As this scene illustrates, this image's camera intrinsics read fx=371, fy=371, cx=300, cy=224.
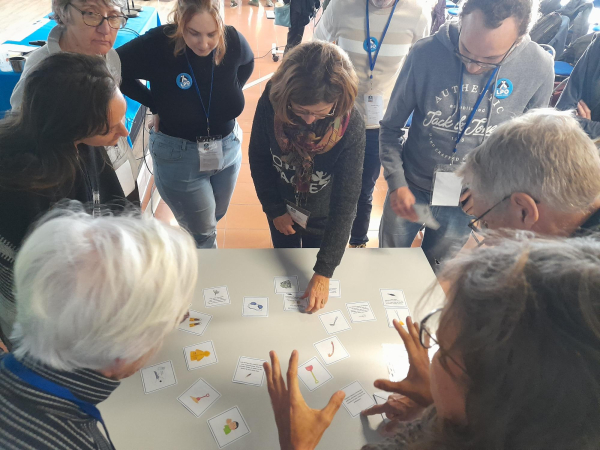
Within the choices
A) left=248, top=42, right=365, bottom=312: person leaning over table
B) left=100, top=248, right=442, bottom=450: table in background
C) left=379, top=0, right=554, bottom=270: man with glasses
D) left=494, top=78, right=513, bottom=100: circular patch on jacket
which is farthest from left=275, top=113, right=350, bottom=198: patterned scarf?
left=494, top=78, right=513, bottom=100: circular patch on jacket

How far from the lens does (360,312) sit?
147 cm

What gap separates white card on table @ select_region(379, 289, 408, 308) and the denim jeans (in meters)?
1.11

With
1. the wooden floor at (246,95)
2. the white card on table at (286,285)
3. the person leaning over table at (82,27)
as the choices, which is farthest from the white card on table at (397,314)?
the wooden floor at (246,95)

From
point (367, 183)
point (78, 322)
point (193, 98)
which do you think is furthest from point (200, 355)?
point (367, 183)

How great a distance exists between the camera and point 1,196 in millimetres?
1167

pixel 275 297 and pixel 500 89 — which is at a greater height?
pixel 500 89

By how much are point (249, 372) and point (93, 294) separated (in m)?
0.67

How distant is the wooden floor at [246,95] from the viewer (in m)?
3.26

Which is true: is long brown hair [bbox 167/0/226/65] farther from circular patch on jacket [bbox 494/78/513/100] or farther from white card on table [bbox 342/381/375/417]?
white card on table [bbox 342/381/375/417]

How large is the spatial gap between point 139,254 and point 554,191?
1.09m

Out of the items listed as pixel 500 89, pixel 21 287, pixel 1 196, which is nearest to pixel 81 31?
pixel 1 196

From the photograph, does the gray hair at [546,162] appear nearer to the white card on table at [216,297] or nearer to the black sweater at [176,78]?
the white card on table at [216,297]

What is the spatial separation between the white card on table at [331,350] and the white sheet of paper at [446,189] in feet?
3.02

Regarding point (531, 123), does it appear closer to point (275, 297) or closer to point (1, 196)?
point (275, 297)
